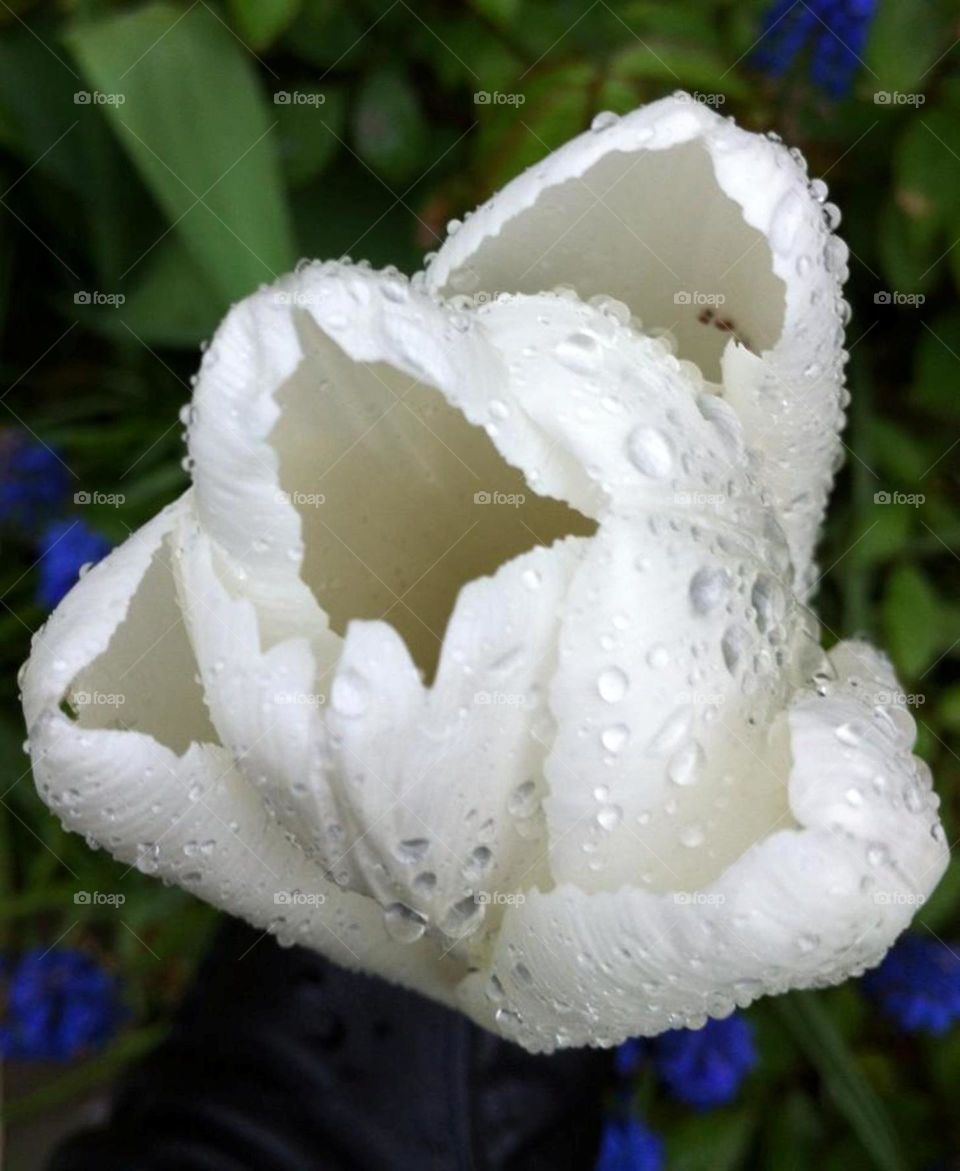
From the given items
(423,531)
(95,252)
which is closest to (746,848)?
(423,531)

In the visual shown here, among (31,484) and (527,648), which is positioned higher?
(527,648)

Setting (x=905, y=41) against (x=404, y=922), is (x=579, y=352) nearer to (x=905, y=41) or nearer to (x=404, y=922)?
(x=404, y=922)
